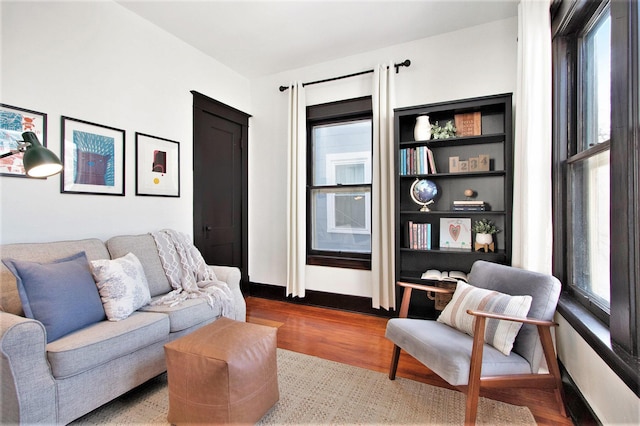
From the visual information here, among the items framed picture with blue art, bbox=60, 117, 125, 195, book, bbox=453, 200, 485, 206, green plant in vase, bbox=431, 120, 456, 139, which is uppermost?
green plant in vase, bbox=431, 120, 456, 139

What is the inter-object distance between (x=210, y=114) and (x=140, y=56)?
92 cm

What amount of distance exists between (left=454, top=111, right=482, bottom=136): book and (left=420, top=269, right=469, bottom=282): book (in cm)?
133

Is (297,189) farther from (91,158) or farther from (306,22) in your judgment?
(91,158)

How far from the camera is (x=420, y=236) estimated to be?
9.98 feet

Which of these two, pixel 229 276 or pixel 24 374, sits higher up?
pixel 229 276

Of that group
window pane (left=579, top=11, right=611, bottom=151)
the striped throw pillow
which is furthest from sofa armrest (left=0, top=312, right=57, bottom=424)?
window pane (left=579, top=11, right=611, bottom=151)

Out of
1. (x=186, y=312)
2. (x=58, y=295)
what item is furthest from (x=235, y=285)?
(x=58, y=295)

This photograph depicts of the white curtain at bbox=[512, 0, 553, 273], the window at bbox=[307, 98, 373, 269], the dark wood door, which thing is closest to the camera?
the white curtain at bbox=[512, 0, 553, 273]

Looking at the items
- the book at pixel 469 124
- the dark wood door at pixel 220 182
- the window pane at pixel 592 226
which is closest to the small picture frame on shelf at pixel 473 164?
the book at pixel 469 124

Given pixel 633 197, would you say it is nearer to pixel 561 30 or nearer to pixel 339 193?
pixel 561 30

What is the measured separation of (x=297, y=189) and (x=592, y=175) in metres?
2.67

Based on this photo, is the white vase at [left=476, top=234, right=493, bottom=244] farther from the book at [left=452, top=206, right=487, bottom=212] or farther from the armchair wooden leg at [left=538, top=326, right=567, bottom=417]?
the armchair wooden leg at [left=538, top=326, right=567, bottom=417]

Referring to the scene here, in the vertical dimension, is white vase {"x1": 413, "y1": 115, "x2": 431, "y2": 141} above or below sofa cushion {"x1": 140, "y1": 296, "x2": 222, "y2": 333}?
above

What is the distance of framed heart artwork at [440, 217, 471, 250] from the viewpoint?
9.81 ft
